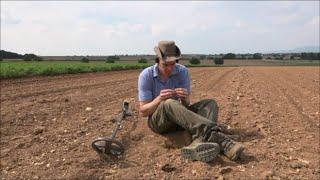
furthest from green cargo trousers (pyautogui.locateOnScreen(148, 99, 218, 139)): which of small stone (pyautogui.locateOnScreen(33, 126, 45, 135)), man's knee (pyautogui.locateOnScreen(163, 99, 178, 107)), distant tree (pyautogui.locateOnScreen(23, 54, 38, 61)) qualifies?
distant tree (pyautogui.locateOnScreen(23, 54, 38, 61))

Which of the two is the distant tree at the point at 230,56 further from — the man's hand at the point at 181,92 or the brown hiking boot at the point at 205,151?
the brown hiking boot at the point at 205,151

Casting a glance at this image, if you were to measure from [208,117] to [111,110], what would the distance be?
164 inches

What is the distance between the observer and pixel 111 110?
10.4 metres

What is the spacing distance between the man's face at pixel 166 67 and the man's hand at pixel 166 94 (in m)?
0.32

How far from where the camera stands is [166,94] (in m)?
6.59

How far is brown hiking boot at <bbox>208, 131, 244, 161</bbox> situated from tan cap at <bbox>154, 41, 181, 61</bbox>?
1.05 meters

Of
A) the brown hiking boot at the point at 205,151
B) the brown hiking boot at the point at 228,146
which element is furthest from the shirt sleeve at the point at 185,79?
the brown hiking boot at the point at 205,151

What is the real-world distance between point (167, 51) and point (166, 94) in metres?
0.50

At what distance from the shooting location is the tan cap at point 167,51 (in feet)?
21.3

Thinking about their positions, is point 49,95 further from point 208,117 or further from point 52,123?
point 208,117

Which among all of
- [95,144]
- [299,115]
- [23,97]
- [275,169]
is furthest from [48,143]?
[23,97]

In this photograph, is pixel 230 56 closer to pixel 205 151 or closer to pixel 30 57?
pixel 30 57

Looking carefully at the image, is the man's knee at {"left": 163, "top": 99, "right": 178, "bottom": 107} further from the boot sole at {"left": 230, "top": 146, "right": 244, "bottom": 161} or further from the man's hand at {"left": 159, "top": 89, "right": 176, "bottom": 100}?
the boot sole at {"left": 230, "top": 146, "right": 244, "bottom": 161}

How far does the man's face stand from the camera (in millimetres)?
6664
